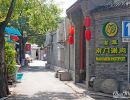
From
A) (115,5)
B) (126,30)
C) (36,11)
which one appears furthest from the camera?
(36,11)

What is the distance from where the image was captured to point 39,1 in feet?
67.6

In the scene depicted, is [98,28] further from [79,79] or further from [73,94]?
[79,79]

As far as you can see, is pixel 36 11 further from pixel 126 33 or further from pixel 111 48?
pixel 126 33

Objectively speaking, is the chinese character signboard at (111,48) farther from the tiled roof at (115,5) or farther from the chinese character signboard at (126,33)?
the chinese character signboard at (126,33)

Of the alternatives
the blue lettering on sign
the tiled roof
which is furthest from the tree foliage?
the blue lettering on sign

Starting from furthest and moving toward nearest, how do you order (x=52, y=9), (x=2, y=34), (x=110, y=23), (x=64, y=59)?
(x=64, y=59)
(x=52, y=9)
(x=110, y=23)
(x=2, y=34)

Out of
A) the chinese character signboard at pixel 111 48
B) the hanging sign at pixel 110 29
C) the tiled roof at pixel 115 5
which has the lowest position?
the chinese character signboard at pixel 111 48

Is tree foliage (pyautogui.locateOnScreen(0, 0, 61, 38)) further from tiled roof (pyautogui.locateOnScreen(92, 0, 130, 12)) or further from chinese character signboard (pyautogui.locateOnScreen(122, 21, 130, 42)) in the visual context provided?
chinese character signboard (pyautogui.locateOnScreen(122, 21, 130, 42))

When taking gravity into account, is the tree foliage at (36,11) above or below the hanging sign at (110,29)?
above

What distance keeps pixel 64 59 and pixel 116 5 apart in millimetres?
13974

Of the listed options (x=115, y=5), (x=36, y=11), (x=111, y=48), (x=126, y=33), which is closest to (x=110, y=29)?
(x=111, y=48)

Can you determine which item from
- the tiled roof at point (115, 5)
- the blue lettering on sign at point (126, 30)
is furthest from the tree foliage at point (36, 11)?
the blue lettering on sign at point (126, 30)

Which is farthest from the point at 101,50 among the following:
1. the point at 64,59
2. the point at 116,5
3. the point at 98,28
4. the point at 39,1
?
the point at 64,59

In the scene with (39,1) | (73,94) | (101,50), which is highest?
(39,1)
